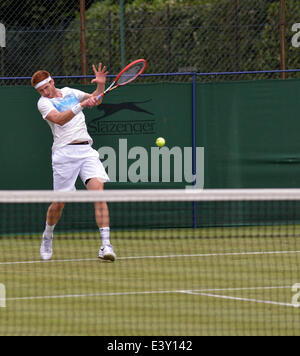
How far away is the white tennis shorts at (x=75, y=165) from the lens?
31.3 feet

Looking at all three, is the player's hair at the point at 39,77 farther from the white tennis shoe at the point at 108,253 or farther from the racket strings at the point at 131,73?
Result: the white tennis shoe at the point at 108,253

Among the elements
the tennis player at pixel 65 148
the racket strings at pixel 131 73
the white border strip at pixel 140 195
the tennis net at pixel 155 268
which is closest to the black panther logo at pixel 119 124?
the tennis net at pixel 155 268

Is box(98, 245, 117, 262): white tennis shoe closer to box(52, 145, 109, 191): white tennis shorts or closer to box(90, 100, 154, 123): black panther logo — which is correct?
box(52, 145, 109, 191): white tennis shorts

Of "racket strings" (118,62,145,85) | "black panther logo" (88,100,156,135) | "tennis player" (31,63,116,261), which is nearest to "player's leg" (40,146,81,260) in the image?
"tennis player" (31,63,116,261)

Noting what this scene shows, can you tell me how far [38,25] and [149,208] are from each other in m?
4.75

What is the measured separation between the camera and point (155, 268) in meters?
8.77

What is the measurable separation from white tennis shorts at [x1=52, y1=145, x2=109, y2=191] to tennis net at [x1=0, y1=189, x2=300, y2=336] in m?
0.58

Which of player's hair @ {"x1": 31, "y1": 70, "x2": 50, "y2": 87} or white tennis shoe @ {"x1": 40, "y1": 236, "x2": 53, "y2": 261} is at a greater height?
player's hair @ {"x1": 31, "y1": 70, "x2": 50, "y2": 87}

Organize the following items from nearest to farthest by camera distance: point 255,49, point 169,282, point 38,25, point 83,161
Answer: point 169,282 < point 83,161 < point 38,25 < point 255,49

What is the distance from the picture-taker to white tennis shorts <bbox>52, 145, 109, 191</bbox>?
955cm

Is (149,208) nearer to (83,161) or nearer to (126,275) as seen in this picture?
(83,161)

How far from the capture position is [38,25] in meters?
15.8

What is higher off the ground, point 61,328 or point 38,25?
point 38,25

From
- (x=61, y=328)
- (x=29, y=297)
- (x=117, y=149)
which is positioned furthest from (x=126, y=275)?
(x=117, y=149)
